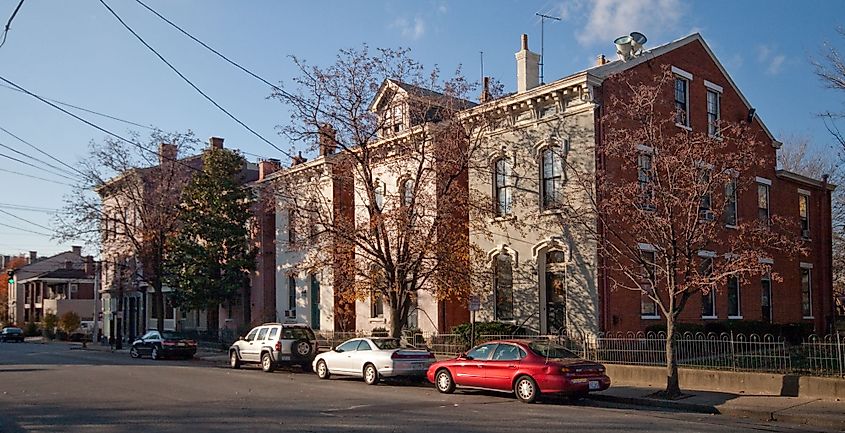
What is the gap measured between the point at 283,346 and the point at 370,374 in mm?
6210

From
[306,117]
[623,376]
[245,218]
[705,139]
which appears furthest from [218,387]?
[245,218]

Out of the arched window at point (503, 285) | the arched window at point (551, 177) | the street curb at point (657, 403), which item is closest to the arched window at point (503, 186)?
the arched window at point (551, 177)

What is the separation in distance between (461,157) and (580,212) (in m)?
4.15

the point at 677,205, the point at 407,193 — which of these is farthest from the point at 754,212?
the point at 677,205

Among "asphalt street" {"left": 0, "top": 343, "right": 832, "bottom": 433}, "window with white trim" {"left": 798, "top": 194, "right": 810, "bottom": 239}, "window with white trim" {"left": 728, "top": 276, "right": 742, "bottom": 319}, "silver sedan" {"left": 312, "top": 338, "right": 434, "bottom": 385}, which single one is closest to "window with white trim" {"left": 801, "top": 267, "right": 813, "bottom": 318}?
"window with white trim" {"left": 798, "top": 194, "right": 810, "bottom": 239}

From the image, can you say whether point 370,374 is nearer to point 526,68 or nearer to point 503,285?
point 503,285

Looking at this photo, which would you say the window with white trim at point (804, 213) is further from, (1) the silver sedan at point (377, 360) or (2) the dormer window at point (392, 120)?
(1) the silver sedan at point (377, 360)

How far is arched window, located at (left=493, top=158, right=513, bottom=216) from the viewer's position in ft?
93.9

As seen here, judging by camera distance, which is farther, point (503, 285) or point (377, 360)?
point (503, 285)

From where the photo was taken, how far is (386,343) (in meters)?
22.6

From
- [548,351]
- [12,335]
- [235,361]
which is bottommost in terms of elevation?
[12,335]

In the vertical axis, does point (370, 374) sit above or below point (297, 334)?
below

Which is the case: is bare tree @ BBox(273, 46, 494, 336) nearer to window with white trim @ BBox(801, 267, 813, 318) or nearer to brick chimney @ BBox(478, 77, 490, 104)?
brick chimney @ BBox(478, 77, 490, 104)

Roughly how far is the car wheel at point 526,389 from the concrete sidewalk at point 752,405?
85.7 inches
